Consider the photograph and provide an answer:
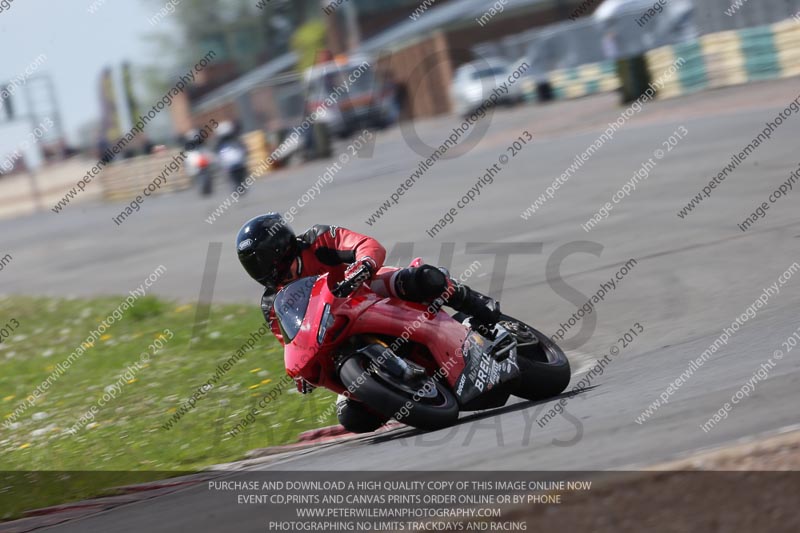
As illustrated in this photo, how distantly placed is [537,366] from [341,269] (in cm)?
143

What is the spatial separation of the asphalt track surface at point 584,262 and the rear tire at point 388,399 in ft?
0.41

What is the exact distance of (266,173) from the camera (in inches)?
1645

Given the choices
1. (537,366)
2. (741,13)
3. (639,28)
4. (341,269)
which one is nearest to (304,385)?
(341,269)

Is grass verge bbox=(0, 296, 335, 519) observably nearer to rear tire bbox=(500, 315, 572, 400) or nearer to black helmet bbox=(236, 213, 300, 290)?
black helmet bbox=(236, 213, 300, 290)

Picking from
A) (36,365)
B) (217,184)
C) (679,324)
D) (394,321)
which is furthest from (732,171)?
(217,184)

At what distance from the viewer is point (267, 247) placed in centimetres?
761

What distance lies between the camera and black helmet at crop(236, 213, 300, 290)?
7.61 metres

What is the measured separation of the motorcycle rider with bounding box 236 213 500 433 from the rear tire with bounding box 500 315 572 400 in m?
0.23

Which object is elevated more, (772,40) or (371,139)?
(772,40)

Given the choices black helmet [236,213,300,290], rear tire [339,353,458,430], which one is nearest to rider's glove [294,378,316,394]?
rear tire [339,353,458,430]

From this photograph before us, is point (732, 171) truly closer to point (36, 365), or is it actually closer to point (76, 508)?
point (36, 365)

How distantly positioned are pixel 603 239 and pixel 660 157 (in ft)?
20.6

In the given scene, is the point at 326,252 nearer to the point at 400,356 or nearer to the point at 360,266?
the point at 360,266

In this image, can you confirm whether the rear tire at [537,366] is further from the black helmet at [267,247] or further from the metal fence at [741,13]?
the metal fence at [741,13]
